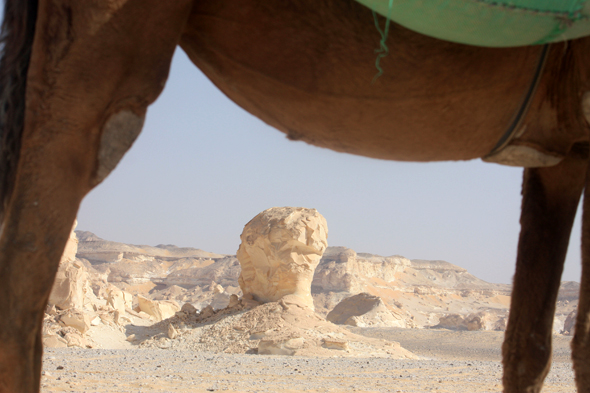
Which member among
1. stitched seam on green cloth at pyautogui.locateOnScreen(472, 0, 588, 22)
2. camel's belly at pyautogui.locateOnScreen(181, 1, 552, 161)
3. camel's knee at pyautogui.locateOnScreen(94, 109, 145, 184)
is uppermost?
stitched seam on green cloth at pyautogui.locateOnScreen(472, 0, 588, 22)

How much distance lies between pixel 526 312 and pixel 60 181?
6.61 feet

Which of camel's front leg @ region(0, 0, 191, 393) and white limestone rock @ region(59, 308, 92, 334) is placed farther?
white limestone rock @ region(59, 308, 92, 334)

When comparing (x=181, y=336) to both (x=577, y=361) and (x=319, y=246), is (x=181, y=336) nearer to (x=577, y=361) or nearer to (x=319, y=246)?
(x=319, y=246)

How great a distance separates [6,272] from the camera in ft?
4.40

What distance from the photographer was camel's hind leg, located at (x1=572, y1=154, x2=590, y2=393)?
62.4 inches

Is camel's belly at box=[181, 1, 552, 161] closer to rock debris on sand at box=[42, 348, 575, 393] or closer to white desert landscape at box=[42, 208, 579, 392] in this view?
rock debris on sand at box=[42, 348, 575, 393]

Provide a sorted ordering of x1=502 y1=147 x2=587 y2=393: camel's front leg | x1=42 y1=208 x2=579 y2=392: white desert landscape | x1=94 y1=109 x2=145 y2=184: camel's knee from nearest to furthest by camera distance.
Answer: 1. x1=94 y1=109 x2=145 y2=184: camel's knee
2. x1=502 y1=147 x2=587 y2=393: camel's front leg
3. x1=42 y1=208 x2=579 y2=392: white desert landscape

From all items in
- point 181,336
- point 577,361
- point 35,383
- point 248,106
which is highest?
point 248,106

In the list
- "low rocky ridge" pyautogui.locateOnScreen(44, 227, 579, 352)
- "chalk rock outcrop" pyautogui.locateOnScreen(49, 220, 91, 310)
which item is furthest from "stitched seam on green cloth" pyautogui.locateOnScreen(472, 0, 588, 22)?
"chalk rock outcrop" pyautogui.locateOnScreen(49, 220, 91, 310)

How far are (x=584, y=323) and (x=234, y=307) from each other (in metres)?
15.1

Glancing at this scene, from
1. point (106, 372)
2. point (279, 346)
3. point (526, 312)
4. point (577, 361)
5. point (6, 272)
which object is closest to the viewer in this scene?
point (6, 272)

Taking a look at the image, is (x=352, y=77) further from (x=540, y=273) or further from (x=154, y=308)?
(x=154, y=308)

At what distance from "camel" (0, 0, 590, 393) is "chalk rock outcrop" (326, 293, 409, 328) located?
23433mm

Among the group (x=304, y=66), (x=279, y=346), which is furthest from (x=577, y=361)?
(x=279, y=346)
